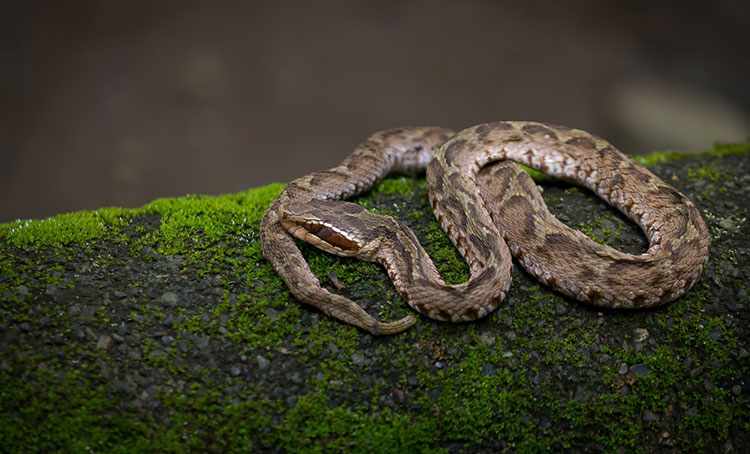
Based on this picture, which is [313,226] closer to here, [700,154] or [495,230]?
[495,230]

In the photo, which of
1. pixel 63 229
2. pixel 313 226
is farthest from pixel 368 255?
pixel 63 229

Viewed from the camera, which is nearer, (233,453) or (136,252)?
(233,453)

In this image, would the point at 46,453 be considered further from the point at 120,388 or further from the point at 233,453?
the point at 233,453

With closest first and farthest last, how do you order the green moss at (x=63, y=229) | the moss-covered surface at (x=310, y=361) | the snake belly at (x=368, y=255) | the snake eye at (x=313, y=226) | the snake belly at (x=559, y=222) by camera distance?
the moss-covered surface at (x=310, y=361), the snake belly at (x=368, y=255), the snake belly at (x=559, y=222), the snake eye at (x=313, y=226), the green moss at (x=63, y=229)

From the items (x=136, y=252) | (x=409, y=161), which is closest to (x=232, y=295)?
(x=136, y=252)

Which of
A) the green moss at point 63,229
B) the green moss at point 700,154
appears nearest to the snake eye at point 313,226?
the green moss at point 63,229

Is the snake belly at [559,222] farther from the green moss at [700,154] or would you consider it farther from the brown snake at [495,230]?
the green moss at [700,154]

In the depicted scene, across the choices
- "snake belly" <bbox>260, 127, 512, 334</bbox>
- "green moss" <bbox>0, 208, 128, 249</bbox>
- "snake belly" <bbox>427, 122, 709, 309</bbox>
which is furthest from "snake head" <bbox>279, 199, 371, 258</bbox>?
"green moss" <bbox>0, 208, 128, 249</bbox>
